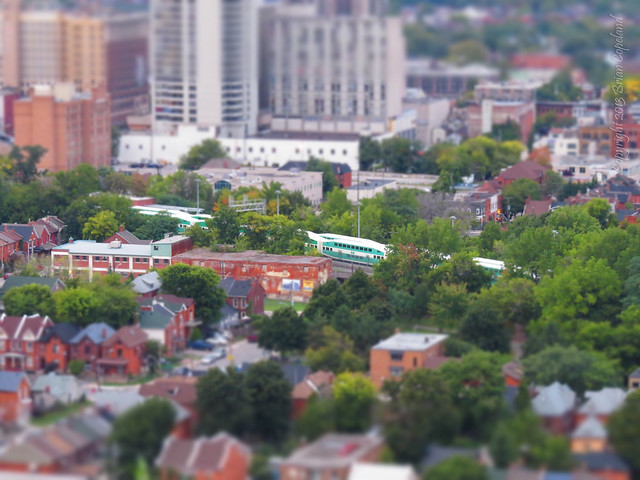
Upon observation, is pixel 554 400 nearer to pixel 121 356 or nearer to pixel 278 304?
pixel 121 356

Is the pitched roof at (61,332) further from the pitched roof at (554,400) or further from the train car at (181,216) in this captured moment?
the train car at (181,216)

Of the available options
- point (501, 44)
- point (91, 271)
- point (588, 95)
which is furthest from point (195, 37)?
point (501, 44)

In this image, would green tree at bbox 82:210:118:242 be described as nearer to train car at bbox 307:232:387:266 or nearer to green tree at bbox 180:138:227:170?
train car at bbox 307:232:387:266

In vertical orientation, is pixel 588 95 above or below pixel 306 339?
above

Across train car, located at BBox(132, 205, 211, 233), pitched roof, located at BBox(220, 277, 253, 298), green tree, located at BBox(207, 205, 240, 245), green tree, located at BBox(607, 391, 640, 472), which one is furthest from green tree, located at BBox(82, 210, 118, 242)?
green tree, located at BBox(607, 391, 640, 472)

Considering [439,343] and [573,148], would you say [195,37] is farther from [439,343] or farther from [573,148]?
[439,343]
